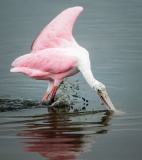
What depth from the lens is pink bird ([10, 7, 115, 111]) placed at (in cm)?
1523

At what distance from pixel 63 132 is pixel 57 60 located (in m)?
2.66

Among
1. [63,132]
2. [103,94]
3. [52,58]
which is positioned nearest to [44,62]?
[52,58]

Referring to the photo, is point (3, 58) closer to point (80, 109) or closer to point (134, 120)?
point (80, 109)

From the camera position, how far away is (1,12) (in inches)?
920

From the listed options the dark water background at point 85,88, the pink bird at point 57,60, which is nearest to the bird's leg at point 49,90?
the pink bird at point 57,60

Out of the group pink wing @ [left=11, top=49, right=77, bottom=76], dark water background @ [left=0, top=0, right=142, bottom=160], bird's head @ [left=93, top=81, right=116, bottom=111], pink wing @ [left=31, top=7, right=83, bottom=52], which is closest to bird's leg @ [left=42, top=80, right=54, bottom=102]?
dark water background @ [left=0, top=0, right=142, bottom=160]

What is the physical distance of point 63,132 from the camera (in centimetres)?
1321

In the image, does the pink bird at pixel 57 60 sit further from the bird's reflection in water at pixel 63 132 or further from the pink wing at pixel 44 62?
the bird's reflection in water at pixel 63 132

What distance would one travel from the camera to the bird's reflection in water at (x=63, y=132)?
12.0 meters

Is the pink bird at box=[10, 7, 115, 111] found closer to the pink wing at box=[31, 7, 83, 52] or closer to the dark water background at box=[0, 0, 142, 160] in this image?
the pink wing at box=[31, 7, 83, 52]

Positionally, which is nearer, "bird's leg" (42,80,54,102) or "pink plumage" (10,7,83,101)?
"pink plumage" (10,7,83,101)

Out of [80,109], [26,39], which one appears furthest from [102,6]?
[80,109]

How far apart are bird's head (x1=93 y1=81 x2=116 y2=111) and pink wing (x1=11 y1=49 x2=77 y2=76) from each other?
2.44 ft

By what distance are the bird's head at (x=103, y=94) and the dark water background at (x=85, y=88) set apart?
9.0 inches
